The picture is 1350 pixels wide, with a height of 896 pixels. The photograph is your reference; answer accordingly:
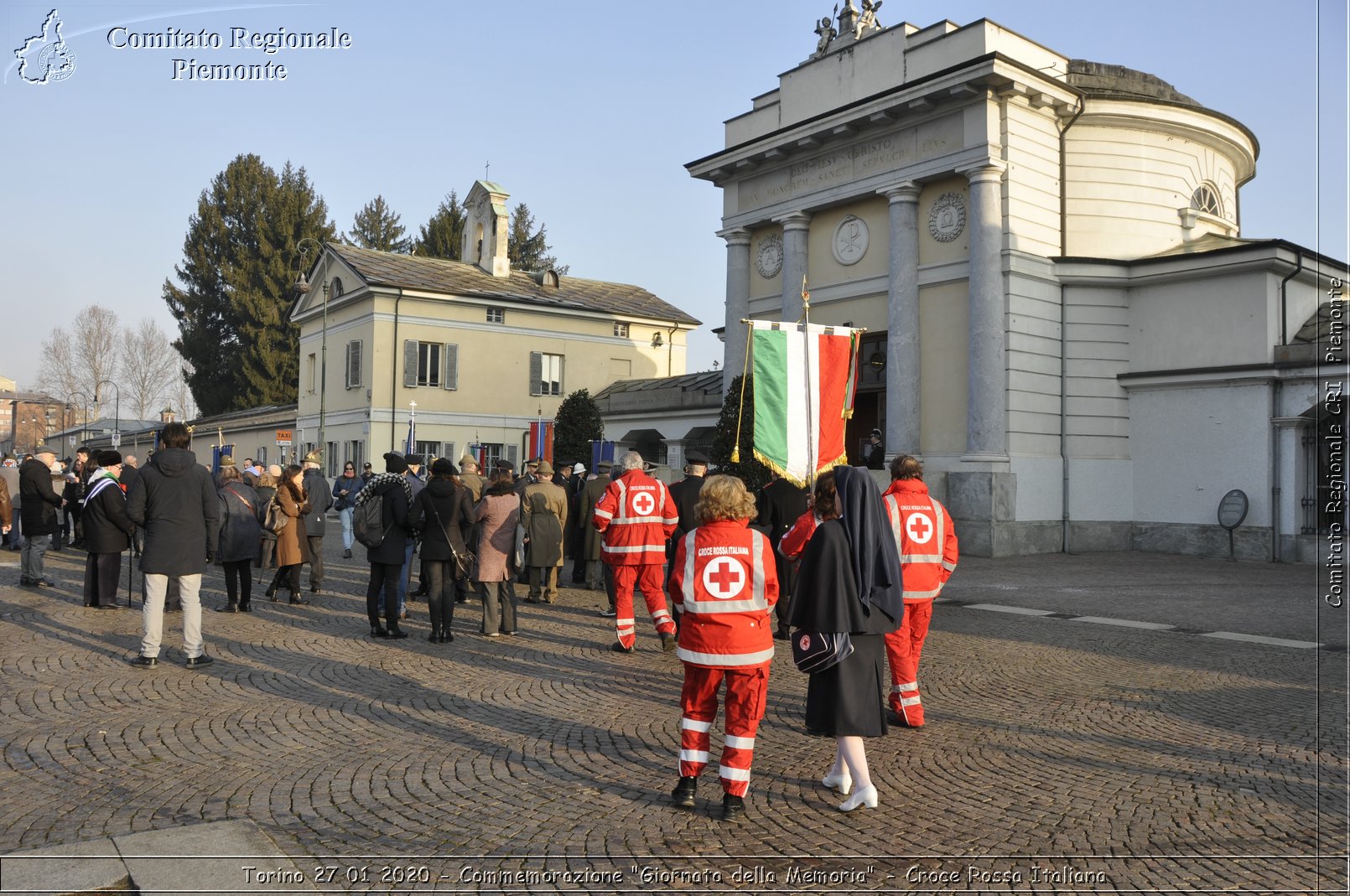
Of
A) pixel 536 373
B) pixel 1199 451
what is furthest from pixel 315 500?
pixel 536 373

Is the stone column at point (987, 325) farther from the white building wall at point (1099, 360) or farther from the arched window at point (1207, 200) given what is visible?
the arched window at point (1207, 200)

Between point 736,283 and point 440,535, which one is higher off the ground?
point 736,283

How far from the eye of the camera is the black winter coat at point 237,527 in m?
11.6

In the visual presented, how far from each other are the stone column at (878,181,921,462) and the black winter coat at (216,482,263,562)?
14.3m

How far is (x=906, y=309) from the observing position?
72.1ft

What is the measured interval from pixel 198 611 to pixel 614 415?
24.3 metres

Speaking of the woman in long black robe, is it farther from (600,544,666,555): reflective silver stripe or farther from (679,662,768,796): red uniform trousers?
(600,544,666,555): reflective silver stripe

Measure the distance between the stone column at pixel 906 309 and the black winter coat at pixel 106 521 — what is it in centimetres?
1547

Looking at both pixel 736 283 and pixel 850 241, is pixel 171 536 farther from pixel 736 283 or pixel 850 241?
pixel 736 283

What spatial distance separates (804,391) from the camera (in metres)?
10.2

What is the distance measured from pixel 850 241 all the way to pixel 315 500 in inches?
582

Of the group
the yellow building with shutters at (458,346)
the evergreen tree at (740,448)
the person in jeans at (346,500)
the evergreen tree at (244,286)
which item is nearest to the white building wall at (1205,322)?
the evergreen tree at (740,448)

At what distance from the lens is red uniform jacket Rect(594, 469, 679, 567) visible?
31.6 feet

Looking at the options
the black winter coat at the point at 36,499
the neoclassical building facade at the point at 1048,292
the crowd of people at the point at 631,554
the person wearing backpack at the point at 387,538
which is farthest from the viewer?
the neoclassical building facade at the point at 1048,292
